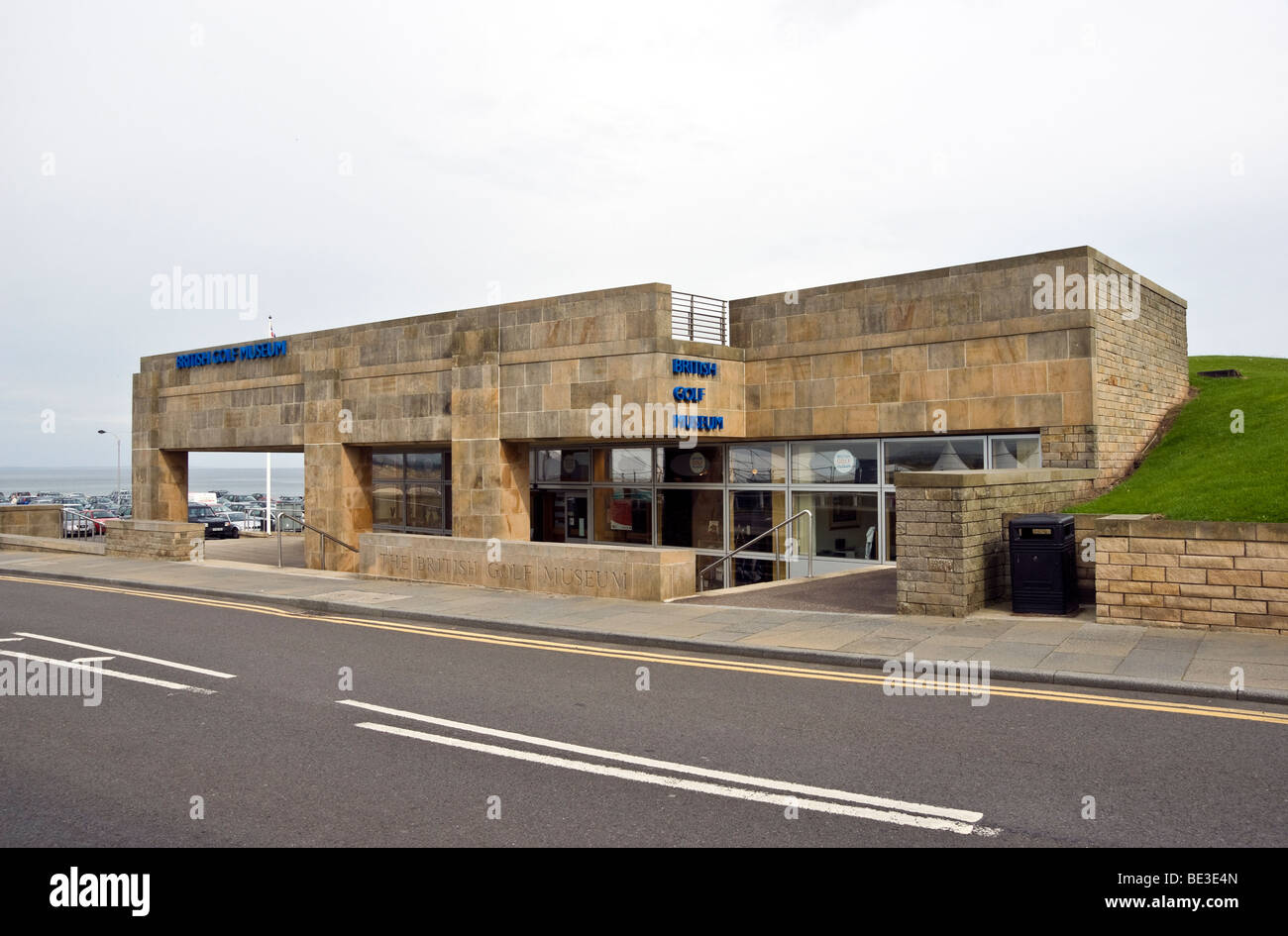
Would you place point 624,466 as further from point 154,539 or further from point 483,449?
point 154,539

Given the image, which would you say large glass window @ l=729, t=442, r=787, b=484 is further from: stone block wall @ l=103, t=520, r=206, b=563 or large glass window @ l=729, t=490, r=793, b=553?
stone block wall @ l=103, t=520, r=206, b=563

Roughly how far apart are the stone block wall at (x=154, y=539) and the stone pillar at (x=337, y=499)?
289cm

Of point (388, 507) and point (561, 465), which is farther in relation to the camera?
point (388, 507)

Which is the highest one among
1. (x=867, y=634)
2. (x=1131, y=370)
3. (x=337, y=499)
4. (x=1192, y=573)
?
(x=1131, y=370)

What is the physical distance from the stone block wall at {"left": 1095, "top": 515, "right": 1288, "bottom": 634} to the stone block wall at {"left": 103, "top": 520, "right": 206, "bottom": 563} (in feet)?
71.6

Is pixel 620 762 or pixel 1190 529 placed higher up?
pixel 1190 529

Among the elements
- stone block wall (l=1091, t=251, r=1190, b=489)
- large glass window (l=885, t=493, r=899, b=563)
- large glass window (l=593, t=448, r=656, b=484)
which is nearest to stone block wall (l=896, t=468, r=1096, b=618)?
stone block wall (l=1091, t=251, r=1190, b=489)

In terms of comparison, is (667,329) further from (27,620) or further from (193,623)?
(27,620)

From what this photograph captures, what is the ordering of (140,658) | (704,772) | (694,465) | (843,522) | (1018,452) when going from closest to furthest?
1. (704,772)
2. (140,658)
3. (1018,452)
4. (843,522)
5. (694,465)

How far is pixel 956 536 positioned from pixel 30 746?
10.4m

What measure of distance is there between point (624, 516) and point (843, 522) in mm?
6744

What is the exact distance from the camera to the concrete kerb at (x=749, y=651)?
8.28 metres

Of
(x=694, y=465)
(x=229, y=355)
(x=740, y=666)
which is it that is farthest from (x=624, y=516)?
(x=740, y=666)

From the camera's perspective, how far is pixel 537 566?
54.1 feet
